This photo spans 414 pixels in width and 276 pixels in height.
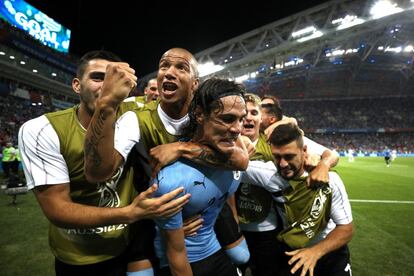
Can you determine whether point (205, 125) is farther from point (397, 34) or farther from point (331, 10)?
point (397, 34)

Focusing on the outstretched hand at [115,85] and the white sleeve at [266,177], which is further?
the white sleeve at [266,177]

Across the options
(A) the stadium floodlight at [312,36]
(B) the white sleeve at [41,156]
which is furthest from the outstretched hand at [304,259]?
(A) the stadium floodlight at [312,36]

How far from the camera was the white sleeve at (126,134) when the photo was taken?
6.24ft

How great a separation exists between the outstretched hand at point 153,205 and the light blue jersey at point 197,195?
2.9 inches

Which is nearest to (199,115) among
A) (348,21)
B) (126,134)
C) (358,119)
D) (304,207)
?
(126,134)

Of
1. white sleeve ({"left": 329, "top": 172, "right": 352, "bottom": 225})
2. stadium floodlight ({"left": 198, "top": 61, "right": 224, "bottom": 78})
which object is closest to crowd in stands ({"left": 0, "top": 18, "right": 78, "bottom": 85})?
stadium floodlight ({"left": 198, "top": 61, "right": 224, "bottom": 78})

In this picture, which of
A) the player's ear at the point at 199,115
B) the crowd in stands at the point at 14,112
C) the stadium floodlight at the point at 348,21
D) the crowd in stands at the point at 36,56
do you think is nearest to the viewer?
the player's ear at the point at 199,115

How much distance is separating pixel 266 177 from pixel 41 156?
6.51ft

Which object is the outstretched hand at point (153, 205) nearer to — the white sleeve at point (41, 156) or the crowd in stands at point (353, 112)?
the white sleeve at point (41, 156)

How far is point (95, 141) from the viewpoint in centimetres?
165

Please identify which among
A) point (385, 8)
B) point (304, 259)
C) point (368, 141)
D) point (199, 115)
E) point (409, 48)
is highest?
point (409, 48)

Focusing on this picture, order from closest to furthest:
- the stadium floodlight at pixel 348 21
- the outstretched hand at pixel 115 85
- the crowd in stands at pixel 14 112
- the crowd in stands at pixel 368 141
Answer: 1. the outstretched hand at pixel 115 85
2. the stadium floodlight at pixel 348 21
3. the crowd in stands at pixel 14 112
4. the crowd in stands at pixel 368 141

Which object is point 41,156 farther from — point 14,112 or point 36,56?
point 36,56

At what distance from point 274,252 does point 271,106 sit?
2.22 meters
